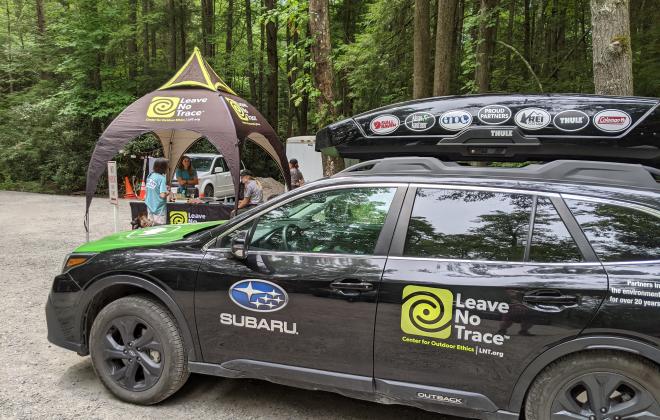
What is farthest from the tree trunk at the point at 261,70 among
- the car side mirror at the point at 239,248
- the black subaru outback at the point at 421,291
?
the car side mirror at the point at 239,248

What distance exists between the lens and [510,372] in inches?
110

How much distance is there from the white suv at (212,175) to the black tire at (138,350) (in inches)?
507

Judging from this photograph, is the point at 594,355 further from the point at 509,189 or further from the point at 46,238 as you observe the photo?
the point at 46,238

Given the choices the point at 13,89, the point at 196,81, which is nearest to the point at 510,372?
the point at 196,81

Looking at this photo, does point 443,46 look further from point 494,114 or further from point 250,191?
point 494,114

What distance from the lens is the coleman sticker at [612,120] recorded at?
137 inches

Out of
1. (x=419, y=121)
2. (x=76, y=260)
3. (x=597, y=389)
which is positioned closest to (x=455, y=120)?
(x=419, y=121)

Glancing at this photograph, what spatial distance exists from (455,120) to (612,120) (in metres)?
1.10

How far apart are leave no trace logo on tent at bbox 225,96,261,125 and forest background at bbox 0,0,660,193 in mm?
892

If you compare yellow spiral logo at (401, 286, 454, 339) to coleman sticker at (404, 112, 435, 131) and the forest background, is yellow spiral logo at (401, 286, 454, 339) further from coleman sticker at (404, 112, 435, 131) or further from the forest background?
the forest background

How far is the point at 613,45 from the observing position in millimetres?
5027

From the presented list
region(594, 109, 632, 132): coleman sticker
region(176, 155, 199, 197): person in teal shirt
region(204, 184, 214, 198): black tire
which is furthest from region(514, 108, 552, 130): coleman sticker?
region(204, 184, 214, 198): black tire

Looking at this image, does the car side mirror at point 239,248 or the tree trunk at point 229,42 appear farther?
the tree trunk at point 229,42

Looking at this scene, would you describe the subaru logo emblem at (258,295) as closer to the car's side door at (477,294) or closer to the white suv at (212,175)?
the car's side door at (477,294)
